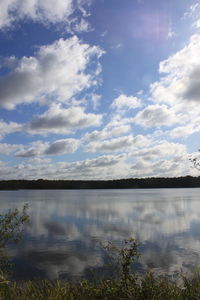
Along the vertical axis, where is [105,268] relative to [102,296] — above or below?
below

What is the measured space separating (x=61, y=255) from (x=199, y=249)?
1041cm

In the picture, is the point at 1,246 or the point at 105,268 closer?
the point at 1,246

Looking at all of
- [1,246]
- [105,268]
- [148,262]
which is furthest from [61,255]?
[1,246]

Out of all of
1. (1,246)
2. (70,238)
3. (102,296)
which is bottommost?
(70,238)

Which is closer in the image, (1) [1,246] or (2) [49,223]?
(1) [1,246]

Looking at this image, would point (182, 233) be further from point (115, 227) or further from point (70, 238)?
point (70, 238)

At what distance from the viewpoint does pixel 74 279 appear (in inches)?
563

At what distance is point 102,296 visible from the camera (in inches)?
323

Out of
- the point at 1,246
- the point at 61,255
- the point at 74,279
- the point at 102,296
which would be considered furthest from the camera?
the point at 61,255

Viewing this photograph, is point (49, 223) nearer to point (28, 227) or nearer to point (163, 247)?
point (28, 227)

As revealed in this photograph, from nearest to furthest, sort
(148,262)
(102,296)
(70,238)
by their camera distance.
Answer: (102,296), (148,262), (70,238)

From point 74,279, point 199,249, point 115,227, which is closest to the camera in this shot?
point 74,279

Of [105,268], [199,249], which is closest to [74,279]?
[105,268]

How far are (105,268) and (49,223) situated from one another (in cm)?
1930
